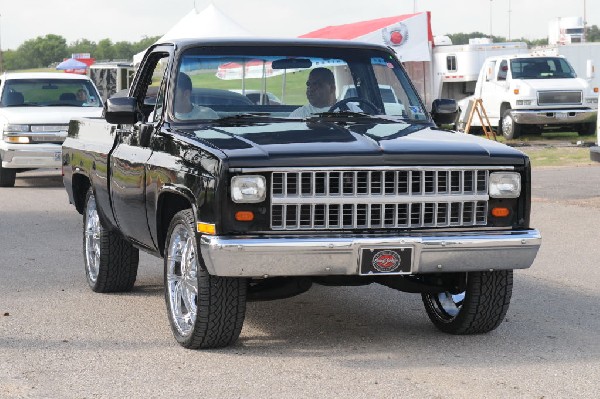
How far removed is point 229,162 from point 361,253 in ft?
2.71

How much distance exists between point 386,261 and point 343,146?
657 millimetres

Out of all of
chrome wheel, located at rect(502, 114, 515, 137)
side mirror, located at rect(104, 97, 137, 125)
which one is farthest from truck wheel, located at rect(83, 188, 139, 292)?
chrome wheel, located at rect(502, 114, 515, 137)

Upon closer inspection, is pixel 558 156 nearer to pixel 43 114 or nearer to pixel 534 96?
pixel 534 96

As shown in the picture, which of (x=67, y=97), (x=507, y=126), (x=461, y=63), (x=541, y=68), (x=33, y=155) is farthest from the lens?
(x=461, y=63)

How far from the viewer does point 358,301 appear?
29.5ft

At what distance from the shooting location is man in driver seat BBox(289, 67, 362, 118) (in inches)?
322

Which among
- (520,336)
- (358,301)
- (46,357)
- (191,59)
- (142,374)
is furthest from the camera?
(358,301)

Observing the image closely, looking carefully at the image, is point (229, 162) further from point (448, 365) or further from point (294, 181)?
point (448, 365)

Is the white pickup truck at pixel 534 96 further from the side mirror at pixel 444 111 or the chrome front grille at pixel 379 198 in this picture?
the chrome front grille at pixel 379 198

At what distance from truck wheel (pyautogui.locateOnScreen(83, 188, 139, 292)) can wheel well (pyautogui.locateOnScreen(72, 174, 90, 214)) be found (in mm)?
523

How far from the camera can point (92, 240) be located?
9594 millimetres

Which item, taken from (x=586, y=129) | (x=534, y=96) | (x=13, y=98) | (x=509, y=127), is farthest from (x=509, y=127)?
(x=13, y=98)

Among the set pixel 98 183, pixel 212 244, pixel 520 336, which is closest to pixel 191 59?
pixel 98 183

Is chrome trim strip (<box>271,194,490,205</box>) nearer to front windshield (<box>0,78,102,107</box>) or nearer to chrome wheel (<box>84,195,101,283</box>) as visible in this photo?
chrome wheel (<box>84,195,101,283</box>)
